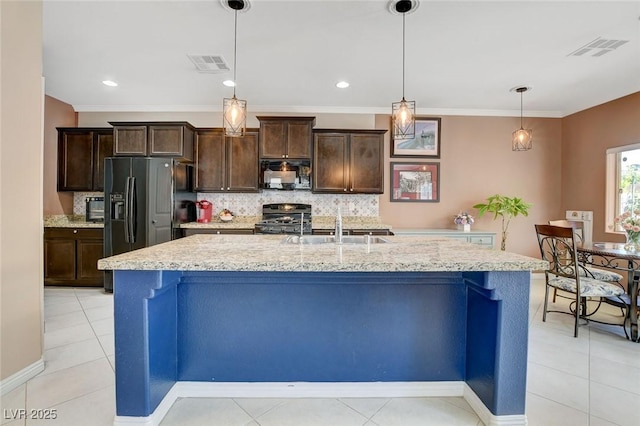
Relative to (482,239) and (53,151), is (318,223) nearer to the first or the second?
(482,239)

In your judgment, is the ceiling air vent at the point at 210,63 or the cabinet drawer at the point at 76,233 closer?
the ceiling air vent at the point at 210,63

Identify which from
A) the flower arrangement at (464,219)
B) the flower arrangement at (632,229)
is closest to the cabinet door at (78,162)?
the flower arrangement at (464,219)

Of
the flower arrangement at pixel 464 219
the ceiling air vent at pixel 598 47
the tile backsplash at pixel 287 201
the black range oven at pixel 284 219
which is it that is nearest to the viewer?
the ceiling air vent at pixel 598 47

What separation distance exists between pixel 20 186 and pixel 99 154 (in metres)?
2.90

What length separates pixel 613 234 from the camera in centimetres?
417

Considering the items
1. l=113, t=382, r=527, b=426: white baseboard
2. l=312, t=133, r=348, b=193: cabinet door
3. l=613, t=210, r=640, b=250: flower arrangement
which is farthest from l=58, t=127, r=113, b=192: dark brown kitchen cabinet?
l=613, t=210, r=640, b=250: flower arrangement

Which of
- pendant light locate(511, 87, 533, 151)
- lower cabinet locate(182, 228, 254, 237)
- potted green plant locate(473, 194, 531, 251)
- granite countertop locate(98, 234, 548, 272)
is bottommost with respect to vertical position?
lower cabinet locate(182, 228, 254, 237)

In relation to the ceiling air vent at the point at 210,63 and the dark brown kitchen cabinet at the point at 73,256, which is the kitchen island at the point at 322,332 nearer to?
the ceiling air vent at the point at 210,63

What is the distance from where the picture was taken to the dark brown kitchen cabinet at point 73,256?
429 centimetres

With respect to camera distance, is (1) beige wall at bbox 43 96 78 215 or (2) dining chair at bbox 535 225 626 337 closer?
(2) dining chair at bbox 535 225 626 337

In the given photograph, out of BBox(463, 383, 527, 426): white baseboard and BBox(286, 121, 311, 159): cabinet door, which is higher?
BBox(286, 121, 311, 159): cabinet door

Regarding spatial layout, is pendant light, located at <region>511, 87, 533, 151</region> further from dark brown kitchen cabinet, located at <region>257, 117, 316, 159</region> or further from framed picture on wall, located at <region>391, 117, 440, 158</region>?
dark brown kitchen cabinet, located at <region>257, 117, 316, 159</region>

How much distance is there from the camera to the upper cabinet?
4336 mm

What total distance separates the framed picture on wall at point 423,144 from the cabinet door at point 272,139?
1800 mm
